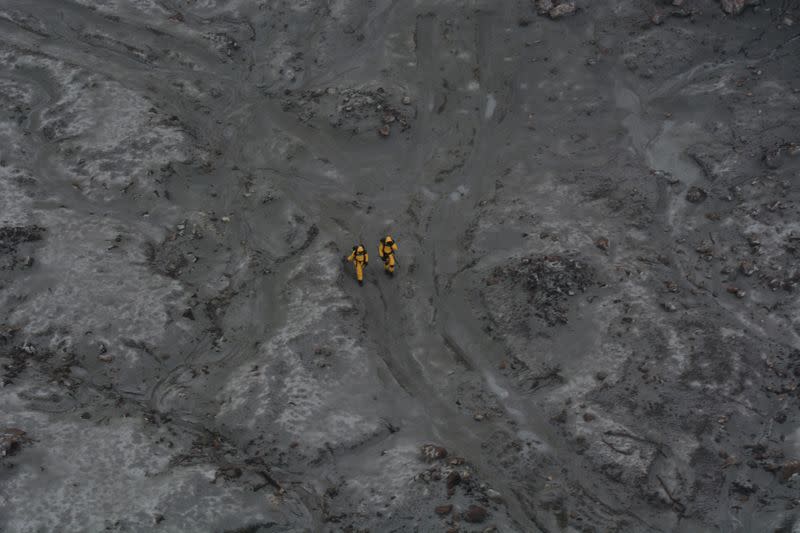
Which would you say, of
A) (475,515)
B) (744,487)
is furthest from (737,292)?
(475,515)

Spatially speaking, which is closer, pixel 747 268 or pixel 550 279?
pixel 747 268

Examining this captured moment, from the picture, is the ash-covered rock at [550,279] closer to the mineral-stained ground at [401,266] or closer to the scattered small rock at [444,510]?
the mineral-stained ground at [401,266]

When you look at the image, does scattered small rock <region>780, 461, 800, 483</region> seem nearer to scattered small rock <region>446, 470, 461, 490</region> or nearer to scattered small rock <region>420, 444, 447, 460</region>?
scattered small rock <region>446, 470, 461, 490</region>

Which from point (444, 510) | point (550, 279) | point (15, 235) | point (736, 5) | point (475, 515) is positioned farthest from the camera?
point (736, 5)

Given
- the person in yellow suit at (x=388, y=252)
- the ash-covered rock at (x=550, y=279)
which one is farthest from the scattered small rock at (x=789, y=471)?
the person in yellow suit at (x=388, y=252)

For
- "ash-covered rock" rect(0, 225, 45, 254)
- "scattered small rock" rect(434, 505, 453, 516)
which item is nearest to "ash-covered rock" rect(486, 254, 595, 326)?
"scattered small rock" rect(434, 505, 453, 516)

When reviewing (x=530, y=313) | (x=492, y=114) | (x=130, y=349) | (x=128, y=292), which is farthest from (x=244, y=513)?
(x=492, y=114)

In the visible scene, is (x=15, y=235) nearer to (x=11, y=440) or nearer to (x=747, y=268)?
(x=11, y=440)

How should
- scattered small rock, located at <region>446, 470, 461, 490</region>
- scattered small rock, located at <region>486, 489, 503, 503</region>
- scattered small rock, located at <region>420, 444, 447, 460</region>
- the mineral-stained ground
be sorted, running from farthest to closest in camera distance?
scattered small rock, located at <region>420, 444, 447, 460</region>
the mineral-stained ground
scattered small rock, located at <region>486, 489, 503, 503</region>
scattered small rock, located at <region>446, 470, 461, 490</region>
